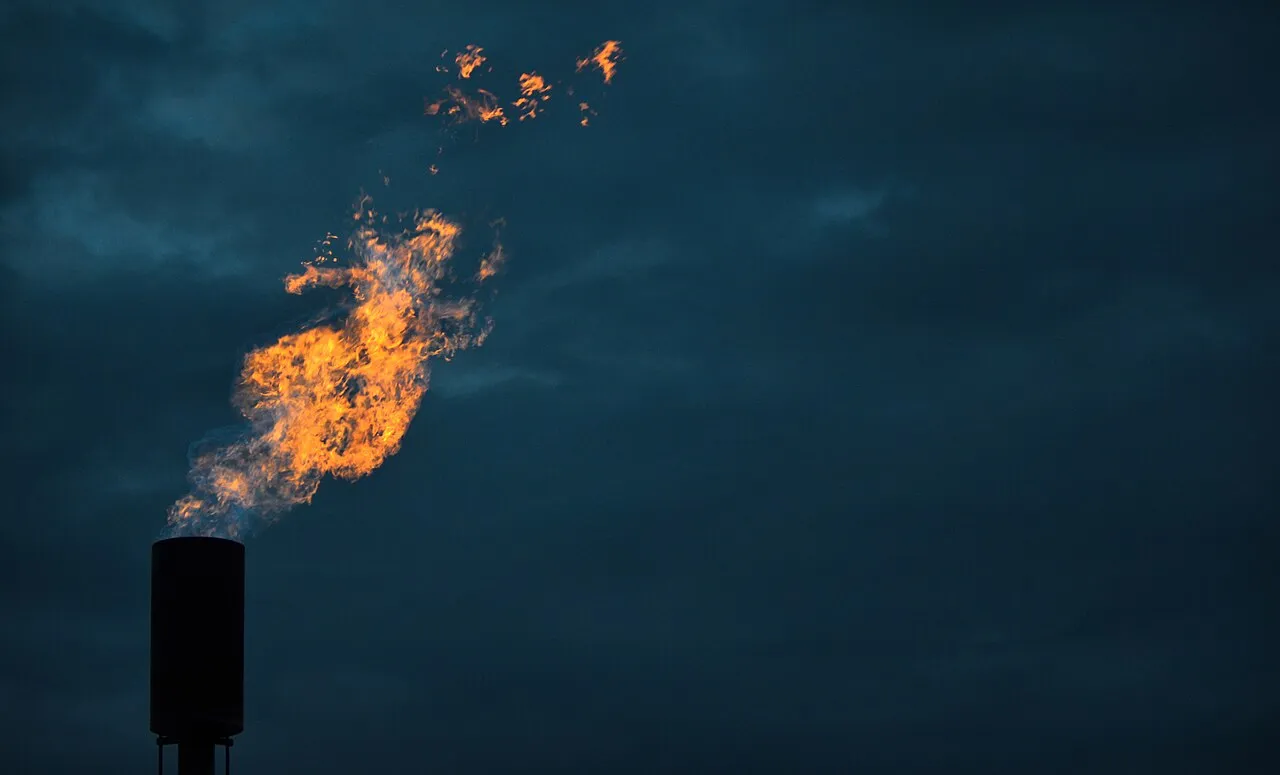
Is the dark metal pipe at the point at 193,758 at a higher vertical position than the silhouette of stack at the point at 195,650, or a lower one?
lower

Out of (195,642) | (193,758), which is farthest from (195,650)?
(193,758)

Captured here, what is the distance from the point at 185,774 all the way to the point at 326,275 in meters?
13.4

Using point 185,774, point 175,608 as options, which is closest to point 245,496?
point 175,608

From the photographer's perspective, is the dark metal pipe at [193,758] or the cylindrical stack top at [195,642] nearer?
the cylindrical stack top at [195,642]

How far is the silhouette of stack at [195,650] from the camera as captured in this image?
33.5 metres

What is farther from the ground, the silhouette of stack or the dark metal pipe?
the silhouette of stack

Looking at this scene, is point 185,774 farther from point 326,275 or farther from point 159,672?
point 326,275

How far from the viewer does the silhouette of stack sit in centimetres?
3347

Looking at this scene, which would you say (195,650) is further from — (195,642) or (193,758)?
(193,758)

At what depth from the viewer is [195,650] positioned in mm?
33500

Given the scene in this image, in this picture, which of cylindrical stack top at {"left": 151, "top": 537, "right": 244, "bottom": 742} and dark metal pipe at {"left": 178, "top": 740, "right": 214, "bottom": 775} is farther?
dark metal pipe at {"left": 178, "top": 740, "right": 214, "bottom": 775}

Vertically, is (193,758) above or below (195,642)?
below

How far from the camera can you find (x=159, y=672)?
33719 millimetres

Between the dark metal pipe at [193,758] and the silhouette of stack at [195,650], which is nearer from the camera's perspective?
the silhouette of stack at [195,650]
